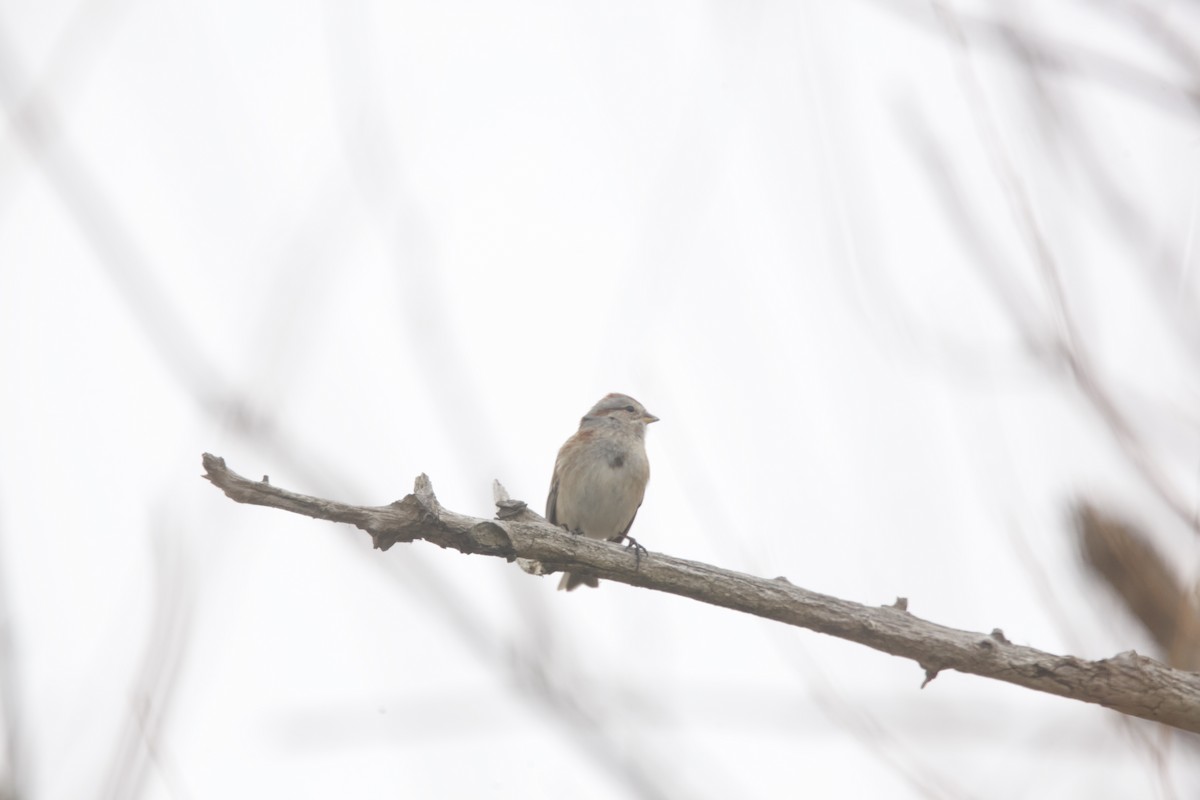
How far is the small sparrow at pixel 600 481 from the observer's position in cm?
774

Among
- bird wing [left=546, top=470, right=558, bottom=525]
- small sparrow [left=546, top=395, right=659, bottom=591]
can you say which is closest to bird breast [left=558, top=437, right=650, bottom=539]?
small sparrow [left=546, top=395, right=659, bottom=591]

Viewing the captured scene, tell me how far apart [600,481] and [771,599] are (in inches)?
148

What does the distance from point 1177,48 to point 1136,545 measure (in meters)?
1.29

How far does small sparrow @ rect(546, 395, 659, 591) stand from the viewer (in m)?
7.74

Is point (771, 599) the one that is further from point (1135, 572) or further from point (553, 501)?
point (553, 501)

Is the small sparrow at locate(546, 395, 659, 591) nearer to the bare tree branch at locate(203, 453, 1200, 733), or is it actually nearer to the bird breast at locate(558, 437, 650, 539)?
the bird breast at locate(558, 437, 650, 539)

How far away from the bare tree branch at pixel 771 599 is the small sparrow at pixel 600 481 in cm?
338

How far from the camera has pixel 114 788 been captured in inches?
95.5

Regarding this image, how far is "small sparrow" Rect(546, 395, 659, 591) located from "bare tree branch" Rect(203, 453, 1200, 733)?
11.1 ft

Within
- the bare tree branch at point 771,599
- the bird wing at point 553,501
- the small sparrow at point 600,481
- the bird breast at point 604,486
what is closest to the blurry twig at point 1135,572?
the bare tree branch at point 771,599

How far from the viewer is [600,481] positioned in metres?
7.73

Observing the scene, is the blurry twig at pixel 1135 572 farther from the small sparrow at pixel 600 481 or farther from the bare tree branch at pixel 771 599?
the small sparrow at pixel 600 481

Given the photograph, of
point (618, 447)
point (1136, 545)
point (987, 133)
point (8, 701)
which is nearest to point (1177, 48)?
point (987, 133)

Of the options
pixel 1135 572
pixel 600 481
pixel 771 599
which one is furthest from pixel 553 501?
pixel 1135 572
